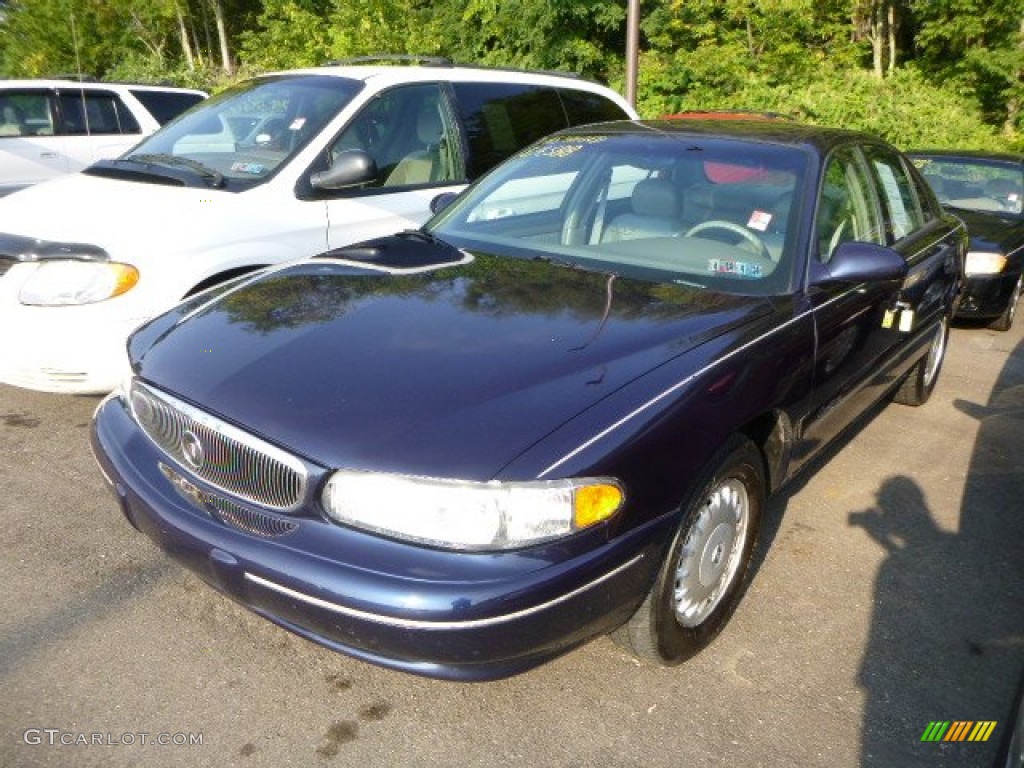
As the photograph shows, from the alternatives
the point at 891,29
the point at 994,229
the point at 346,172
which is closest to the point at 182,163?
the point at 346,172

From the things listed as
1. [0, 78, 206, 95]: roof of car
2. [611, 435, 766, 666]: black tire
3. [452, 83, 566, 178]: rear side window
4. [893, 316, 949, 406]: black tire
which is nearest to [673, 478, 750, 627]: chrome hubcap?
[611, 435, 766, 666]: black tire

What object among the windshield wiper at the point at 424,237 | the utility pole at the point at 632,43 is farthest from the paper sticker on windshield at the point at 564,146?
the utility pole at the point at 632,43

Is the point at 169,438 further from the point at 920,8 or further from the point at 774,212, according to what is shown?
the point at 920,8

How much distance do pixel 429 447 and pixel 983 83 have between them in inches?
748

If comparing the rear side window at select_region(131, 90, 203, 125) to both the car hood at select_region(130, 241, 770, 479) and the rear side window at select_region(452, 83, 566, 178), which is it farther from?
the car hood at select_region(130, 241, 770, 479)

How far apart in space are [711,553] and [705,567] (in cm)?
5

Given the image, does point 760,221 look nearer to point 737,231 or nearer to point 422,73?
point 737,231

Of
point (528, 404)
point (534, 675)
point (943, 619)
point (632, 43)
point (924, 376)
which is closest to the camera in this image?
point (528, 404)

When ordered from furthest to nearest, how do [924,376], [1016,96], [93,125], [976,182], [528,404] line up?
[1016,96] → [93,125] → [976,182] → [924,376] → [528,404]

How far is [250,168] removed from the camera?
4488mm

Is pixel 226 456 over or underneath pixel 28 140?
underneath

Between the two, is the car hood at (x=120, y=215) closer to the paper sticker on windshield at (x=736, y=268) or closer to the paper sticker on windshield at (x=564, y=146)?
the paper sticker on windshield at (x=564, y=146)

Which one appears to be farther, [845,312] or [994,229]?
[994,229]

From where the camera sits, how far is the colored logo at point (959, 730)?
241 centimetres
